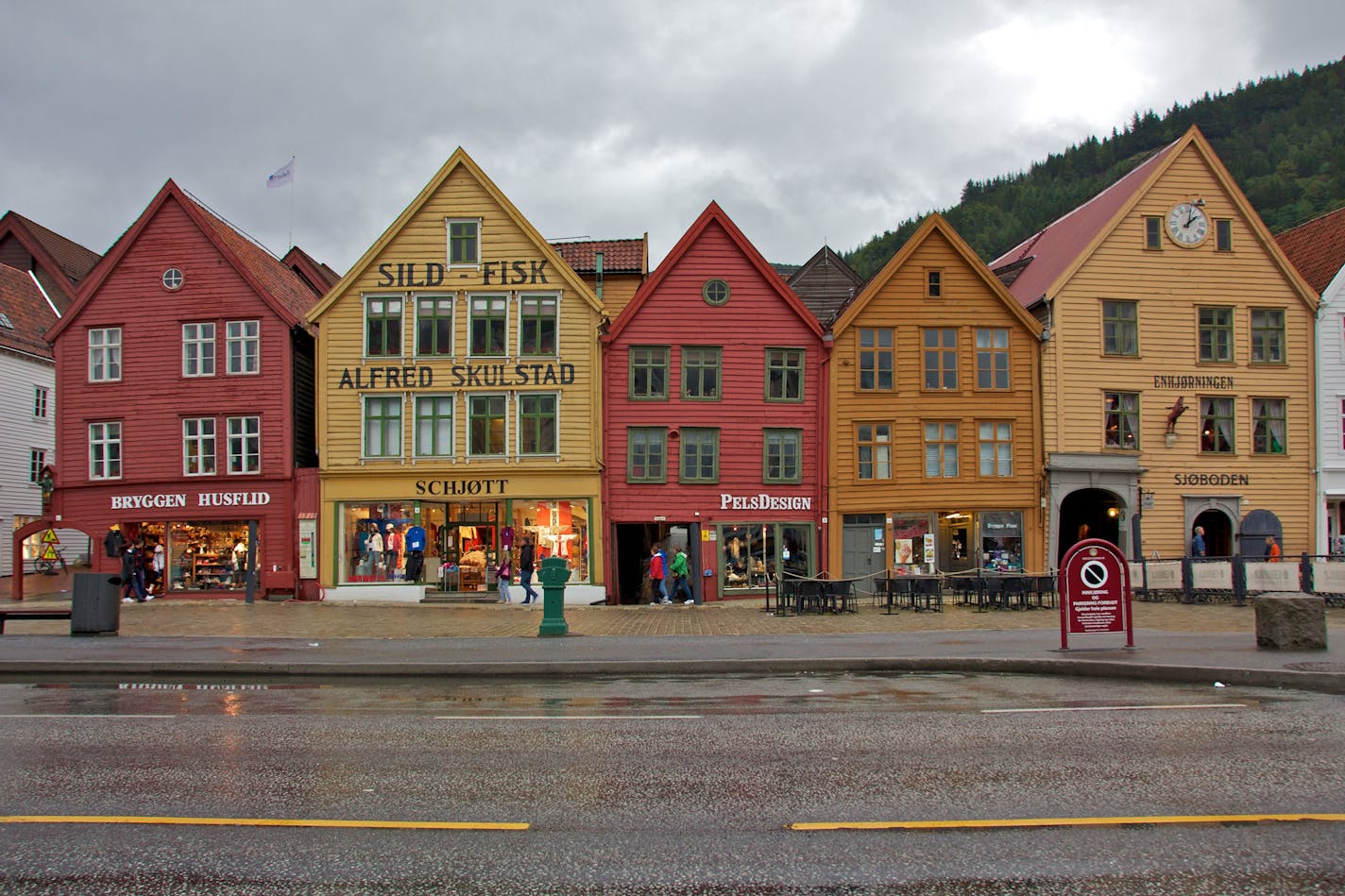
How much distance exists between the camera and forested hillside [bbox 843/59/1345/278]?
364ft

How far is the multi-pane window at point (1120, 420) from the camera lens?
3228 cm

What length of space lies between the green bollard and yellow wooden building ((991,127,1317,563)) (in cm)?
1922

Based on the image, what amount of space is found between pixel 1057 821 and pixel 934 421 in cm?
2650

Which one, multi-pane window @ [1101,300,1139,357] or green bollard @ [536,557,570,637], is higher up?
multi-pane window @ [1101,300,1139,357]

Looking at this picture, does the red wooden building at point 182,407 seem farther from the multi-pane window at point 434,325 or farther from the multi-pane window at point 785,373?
the multi-pane window at point 785,373

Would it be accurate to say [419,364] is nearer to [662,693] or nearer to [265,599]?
[265,599]

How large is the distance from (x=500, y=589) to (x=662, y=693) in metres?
17.8

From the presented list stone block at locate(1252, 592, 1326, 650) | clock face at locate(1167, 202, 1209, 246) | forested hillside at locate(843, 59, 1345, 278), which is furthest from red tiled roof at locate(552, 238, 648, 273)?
forested hillside at locate(843, 59, 1345, 278)

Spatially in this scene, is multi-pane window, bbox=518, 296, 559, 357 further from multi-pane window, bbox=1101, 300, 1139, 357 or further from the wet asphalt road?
the wet asphalt road

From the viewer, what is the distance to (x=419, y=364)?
103 ft

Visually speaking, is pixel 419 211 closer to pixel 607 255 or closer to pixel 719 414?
pixel 607 255

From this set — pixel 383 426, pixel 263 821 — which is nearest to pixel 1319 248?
pixel 383 426

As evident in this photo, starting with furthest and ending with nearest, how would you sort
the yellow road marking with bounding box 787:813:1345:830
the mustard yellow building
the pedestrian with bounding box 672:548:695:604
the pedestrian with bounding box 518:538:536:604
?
1. the mustard yellow building
2. the pedestrian with bounding box 672:548:695:604
3. the pedestrian with bounding box 518:538:536:604
4. the yellow road marking with bounding box 787:813:1345:830

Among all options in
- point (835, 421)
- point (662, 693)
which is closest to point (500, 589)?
point (835, 421)
